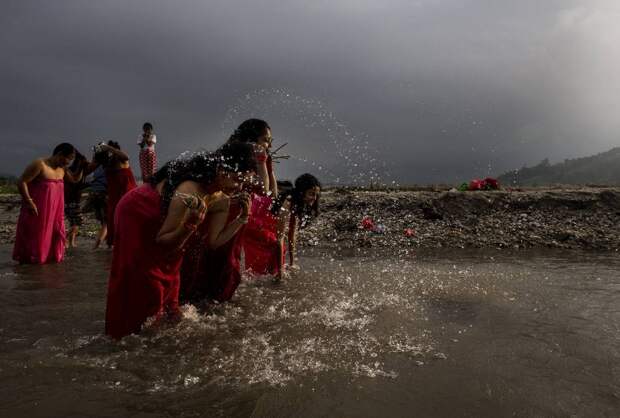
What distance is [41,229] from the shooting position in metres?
6.66

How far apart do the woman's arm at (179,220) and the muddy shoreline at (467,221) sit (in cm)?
607

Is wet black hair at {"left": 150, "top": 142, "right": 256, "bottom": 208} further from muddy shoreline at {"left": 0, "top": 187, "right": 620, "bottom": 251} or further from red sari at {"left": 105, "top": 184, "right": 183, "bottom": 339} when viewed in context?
muddy shoreline at {"left": 0, "top": 187, "right": 620, "bottom": 251}

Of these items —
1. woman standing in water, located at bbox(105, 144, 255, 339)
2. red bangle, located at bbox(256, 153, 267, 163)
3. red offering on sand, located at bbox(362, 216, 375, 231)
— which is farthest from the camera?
red offering on sand, located at bbox(362, 216, 375, 231)

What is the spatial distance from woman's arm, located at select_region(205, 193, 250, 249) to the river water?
66cm

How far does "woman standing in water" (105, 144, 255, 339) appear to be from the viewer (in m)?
3.18

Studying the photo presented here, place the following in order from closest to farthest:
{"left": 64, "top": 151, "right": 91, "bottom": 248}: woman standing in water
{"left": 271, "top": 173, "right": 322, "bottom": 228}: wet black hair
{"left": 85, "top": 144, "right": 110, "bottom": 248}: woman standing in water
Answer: {"left": 271, "top": 173, "right": 322, "bottom": 228}: wet black hair, {"left": 64, "top": 151, "right": 91, "bottom": 248}: woman standing in water, {"left": 85, "top": 144, "right": 110, "bottom": 248}: woman standing in water

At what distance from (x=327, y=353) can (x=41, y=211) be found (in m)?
5.67

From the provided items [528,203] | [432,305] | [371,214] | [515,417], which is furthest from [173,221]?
[528,203]

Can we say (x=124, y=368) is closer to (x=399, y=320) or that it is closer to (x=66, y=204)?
(x=399, y=320)

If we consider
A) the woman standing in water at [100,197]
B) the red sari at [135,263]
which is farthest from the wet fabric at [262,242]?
the woman standing in water at [100,197]

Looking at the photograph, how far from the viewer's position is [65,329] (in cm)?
348

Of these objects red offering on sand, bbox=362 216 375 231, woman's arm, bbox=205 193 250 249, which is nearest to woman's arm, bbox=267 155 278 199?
woman's arm, bbox=205 193 250 249

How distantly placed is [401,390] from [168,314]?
202 cm

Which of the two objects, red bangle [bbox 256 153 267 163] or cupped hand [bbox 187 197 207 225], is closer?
cupped hand [bbox 187 197 207 225]
